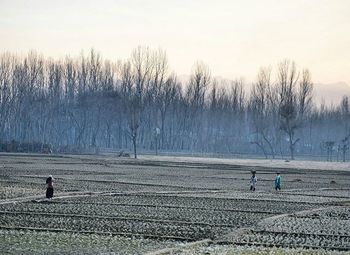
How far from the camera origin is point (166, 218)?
23.9 m

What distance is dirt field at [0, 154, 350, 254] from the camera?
684 inches

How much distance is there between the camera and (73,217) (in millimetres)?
23031

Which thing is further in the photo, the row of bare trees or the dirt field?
the row of bare trees

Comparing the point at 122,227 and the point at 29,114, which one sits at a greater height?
the point at 29,114

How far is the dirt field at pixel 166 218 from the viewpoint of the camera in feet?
57.0

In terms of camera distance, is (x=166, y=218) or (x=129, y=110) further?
(x=129, y=110)

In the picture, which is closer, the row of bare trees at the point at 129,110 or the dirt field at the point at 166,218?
the dirt field at the point at 166,218

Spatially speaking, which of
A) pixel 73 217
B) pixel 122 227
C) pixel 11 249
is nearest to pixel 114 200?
pixel 73 217

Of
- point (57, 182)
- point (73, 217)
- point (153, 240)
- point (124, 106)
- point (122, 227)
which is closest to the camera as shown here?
point (153, 240)

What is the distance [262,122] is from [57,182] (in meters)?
88.9

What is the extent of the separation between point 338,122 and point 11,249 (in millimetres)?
142026

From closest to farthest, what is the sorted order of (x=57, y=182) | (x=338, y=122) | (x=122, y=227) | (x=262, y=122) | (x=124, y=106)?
1. (x=122, y=227)
2. (x=57, y=182)
3. (x=124, y=106)
4. (x=262, y=122)
5. (x=338, y=122)

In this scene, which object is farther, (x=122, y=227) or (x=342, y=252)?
(x=122, y=227)

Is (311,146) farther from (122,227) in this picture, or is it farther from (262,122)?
(122,227)
